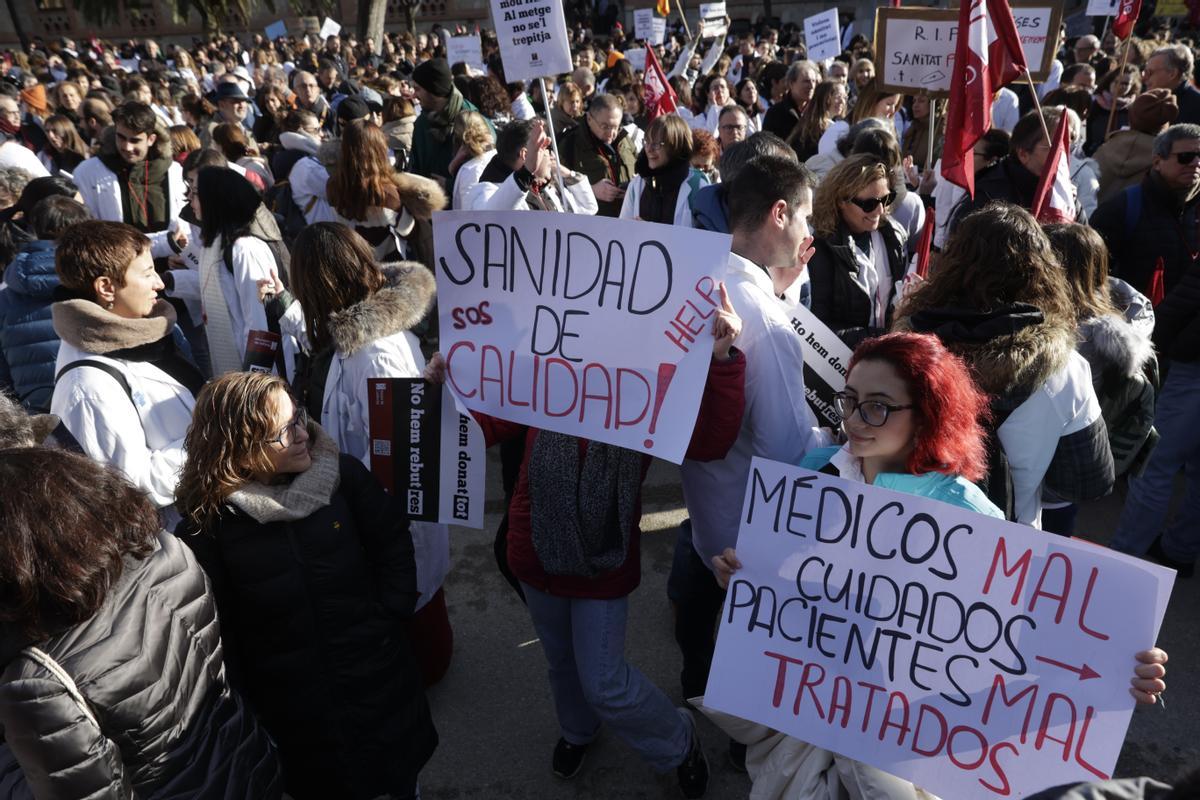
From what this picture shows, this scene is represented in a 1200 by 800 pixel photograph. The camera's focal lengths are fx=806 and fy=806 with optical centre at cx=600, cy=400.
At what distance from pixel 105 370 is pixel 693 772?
224 cm

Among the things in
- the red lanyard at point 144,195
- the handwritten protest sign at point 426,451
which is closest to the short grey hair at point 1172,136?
the handwritten protest sign at point 426,451

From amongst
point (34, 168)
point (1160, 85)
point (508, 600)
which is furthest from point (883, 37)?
point (34, 168)

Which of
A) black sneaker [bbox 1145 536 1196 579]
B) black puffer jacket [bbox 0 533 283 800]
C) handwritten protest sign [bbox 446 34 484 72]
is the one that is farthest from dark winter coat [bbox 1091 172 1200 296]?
handwritten protest sign [bbox 446 34 484 72]

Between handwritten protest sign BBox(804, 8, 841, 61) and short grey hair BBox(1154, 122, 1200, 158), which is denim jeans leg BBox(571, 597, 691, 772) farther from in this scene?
handwritten protest sign BBox(804, 8, 841, 61)

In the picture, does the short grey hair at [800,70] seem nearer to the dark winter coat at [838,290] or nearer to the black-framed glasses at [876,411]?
the dark winter coat at [838,290]

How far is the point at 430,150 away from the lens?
6.59 meters

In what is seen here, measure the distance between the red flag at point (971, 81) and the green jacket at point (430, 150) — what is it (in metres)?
3.90

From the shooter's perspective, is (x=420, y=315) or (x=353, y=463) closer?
(x=353, y=463)

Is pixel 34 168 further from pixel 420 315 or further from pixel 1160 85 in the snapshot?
pixel 1160 85

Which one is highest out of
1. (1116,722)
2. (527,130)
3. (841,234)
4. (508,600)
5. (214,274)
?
(527,130)

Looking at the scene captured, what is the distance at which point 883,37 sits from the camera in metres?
5.06

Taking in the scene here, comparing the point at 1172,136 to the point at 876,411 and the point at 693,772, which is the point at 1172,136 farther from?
the point at 693,772

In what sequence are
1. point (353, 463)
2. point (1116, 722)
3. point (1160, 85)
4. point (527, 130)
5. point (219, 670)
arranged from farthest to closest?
point (1160, 85) → point (527, 130) → point (353, 463) → point (219, 670) → point (1116, 722)

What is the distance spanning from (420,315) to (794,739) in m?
1.87
